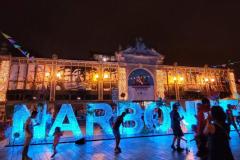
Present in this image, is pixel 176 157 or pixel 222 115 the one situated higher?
pixel 222 115

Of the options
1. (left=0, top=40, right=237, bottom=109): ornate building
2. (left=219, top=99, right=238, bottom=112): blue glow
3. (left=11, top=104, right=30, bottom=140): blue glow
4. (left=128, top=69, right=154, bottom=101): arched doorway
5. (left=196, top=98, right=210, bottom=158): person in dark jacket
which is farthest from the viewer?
(left=128, top=69, right=154, bottom=101): arched doorway

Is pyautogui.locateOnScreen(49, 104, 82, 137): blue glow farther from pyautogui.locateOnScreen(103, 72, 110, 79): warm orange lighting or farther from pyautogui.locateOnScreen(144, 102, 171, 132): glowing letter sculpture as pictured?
pyautogui.locateOnScreen(103, 72, 110, 79): warm orange lighting

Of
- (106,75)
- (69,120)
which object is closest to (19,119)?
(69,120)

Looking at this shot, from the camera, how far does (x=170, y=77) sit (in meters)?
31.0

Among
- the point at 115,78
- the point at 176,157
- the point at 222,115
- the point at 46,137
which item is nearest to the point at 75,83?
the point at 115,78

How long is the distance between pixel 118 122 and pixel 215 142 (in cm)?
573

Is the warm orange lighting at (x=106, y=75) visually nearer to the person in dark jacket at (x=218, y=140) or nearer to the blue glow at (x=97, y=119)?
the blue glow at (x=97, y=119)

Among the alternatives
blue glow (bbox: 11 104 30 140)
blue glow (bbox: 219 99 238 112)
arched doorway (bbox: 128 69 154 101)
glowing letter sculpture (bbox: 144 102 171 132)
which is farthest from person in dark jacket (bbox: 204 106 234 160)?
arched doorway (bbox: 128 69 154 101)

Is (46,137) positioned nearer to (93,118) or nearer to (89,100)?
(93,118)

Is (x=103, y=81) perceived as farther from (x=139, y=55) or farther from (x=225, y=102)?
(x=225, y=102)

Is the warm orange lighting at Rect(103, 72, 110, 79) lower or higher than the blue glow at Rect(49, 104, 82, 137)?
higher

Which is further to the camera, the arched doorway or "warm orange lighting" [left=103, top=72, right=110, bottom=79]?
the arched doorway

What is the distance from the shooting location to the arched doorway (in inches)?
1139

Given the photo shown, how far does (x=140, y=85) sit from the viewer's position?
29094mm
